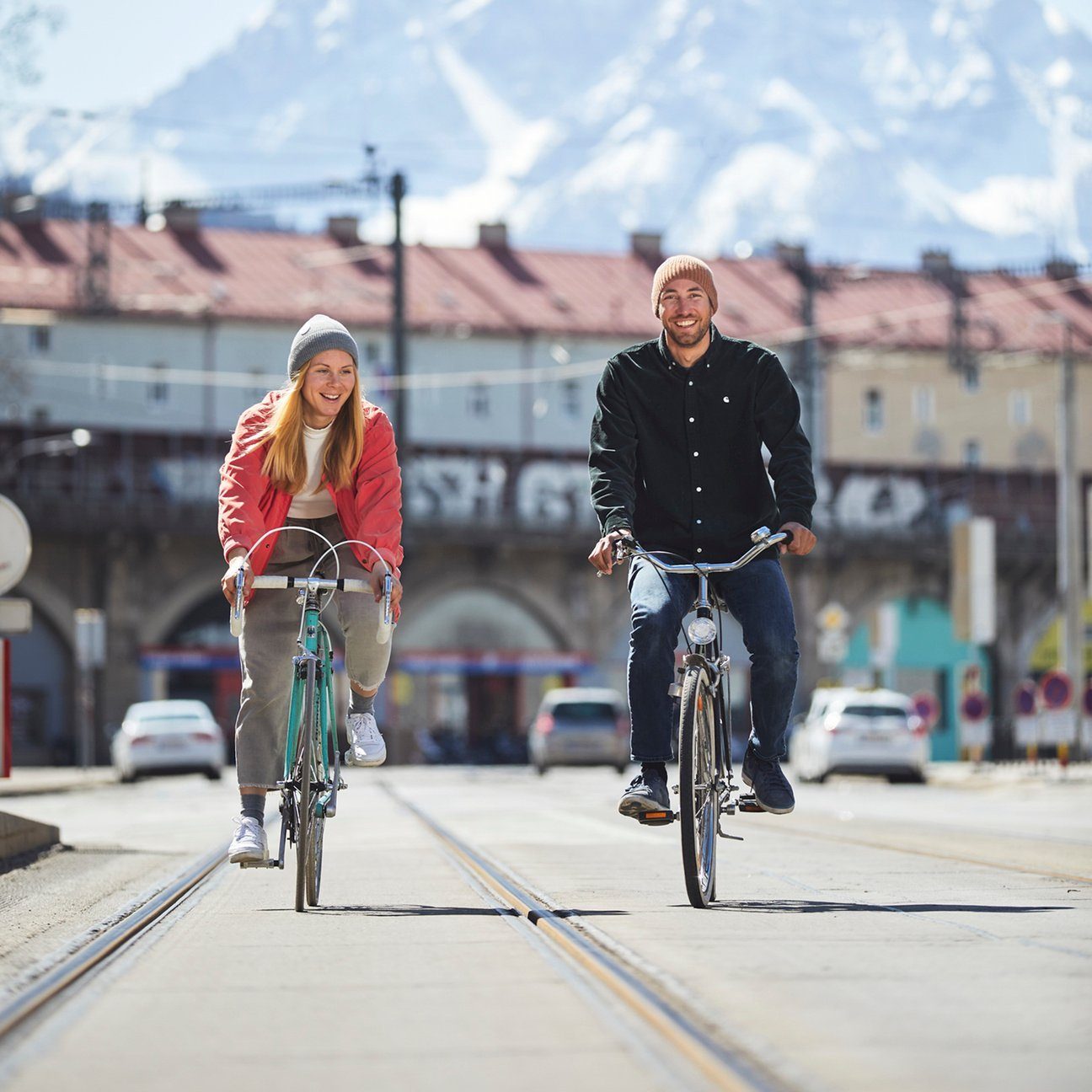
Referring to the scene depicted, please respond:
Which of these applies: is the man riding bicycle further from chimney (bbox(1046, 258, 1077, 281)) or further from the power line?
chimney (bbox(1046, 258, 1077, 281))

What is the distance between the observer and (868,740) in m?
35.2

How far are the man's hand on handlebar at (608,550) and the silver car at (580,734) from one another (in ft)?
111

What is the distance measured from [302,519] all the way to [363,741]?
886 millimetres

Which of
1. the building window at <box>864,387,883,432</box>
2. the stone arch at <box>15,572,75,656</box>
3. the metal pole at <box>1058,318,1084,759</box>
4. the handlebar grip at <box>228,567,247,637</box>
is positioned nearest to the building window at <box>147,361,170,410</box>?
the stone arch at <box>15,572,75,656</box>

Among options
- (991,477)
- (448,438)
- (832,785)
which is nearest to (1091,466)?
(991,477)

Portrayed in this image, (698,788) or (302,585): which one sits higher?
(302,585)

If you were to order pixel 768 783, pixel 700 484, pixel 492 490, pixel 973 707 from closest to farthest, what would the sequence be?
pixel 768 783
pixel 700 484
pixel 973 707
pixel 492 490

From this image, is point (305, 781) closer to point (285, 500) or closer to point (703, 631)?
point (285, 500)

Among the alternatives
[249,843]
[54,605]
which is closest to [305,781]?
[249,843]

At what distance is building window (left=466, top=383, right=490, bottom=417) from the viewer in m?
68.1

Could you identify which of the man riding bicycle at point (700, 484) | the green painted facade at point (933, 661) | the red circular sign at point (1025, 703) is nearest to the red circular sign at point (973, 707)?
the red circular sign at point (1025, 703)

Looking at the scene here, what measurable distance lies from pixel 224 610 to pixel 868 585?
57.7 ft

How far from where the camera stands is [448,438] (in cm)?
6744

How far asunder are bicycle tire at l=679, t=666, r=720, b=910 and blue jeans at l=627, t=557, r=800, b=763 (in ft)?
0.61
